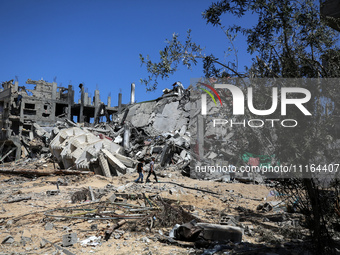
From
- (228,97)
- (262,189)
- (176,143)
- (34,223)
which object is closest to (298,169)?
(228,97)

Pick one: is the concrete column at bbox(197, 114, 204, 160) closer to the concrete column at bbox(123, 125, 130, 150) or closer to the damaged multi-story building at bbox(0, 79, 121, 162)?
the concrete column at bbox(123, 125, 130, 150)

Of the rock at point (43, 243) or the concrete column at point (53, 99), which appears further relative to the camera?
the concrete column at point (53, 99)

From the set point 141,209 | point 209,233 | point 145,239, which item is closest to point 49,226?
point 141,209

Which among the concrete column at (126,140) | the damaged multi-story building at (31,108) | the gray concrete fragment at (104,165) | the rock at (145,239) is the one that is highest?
the damaged multi-story building at (31,108)

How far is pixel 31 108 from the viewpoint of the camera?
37281 mm

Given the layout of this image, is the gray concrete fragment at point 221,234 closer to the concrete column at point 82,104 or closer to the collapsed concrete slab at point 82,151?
the collapsed concrete slab at point 82,151

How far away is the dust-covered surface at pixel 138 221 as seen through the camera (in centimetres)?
544

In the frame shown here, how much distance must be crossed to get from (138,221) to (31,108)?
1387 inches

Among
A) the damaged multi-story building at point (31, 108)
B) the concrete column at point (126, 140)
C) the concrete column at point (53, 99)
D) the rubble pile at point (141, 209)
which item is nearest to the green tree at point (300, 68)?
the rubble pile at point (141, 209)

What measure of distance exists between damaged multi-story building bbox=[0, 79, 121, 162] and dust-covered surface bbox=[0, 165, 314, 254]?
23035 mm

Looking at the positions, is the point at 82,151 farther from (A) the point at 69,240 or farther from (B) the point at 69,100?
(B) the point at 69,100

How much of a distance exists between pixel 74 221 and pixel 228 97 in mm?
4588

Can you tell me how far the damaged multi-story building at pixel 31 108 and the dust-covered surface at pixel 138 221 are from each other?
907 inches

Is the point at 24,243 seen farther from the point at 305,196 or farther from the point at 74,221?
the point at 305,196
